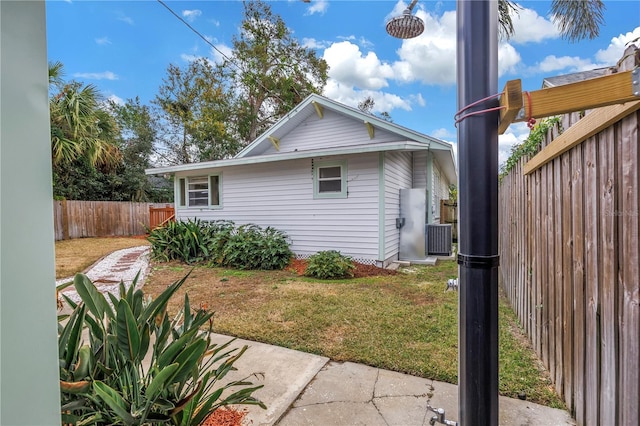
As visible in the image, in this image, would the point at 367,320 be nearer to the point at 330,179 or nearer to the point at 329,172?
the point at 330,179

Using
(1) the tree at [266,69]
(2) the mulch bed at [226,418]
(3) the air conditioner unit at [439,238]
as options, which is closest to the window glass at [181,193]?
(3) the air conditioner unit at [439,238]

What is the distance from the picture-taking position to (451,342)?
9.49 ft

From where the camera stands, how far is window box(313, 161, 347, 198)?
7363mm

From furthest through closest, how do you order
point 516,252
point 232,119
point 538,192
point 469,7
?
point 232,119 < point 516,252 < point 538,192 < point 469,7

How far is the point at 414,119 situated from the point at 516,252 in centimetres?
1090

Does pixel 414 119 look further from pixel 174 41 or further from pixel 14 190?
pixel 14 190

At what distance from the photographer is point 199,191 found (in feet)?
31.8

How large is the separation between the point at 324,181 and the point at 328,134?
6.45 ft

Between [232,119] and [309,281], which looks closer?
[309,281]

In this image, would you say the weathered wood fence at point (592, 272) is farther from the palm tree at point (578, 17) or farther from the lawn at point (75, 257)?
the lawn at point (75, 257)

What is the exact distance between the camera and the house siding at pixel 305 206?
708cm

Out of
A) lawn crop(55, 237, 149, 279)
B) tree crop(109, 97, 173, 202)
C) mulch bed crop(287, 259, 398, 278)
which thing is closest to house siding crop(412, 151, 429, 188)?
mulch bed crop(287, 259, 398, 278)

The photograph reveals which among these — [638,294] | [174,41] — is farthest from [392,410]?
[174,41]

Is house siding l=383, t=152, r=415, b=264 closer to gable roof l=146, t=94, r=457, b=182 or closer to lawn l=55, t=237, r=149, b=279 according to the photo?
gable roof l=146, t=94, r=457, b=182
